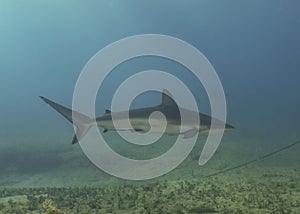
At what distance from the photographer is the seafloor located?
25.1ft

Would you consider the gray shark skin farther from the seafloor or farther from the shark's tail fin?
the seafloor

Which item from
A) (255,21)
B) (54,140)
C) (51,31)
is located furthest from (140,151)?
(51,31)

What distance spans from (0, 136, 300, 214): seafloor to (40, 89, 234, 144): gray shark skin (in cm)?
122

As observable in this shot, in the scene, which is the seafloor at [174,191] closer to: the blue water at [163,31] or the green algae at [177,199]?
the green algae at [177,199]

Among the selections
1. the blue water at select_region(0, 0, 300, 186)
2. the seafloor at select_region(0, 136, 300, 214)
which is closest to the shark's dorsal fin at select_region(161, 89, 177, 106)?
the seafloor at select_region(0, 136, 300, 214)

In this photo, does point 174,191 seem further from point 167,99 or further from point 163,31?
point 163,31

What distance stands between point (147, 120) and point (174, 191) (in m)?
1.78

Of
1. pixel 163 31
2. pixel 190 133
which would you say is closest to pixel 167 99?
pixel 190 133

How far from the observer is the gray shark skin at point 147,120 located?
791 centimetres

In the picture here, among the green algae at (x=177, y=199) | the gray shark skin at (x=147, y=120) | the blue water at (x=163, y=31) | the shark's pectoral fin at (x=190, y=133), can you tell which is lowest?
the green algae at (x=177, y=199)

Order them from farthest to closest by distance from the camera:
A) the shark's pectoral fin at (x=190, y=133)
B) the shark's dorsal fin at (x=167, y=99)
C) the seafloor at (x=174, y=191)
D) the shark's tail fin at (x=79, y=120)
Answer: the shark's dorsal fin at (x=167, y=99) → the shark's pectoral fin at (x=190, y=133) → the shark's tail fin at (x=79, y=120) → the seafloor at (x=174, y=191)

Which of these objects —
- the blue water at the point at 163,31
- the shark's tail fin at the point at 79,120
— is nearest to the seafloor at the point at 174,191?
the shark's tail fin at the point at 79,120

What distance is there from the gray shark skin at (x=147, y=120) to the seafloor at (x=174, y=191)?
122 cm

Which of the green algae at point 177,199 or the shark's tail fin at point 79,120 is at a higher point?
the shark's tail fin at point 79,120
